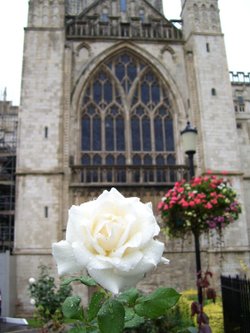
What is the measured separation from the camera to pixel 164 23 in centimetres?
1838

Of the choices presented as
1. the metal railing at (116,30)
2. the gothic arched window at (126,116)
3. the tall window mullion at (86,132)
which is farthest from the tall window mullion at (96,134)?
the metal railing at (116,30)

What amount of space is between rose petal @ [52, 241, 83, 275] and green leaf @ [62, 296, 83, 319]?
5.3 inches

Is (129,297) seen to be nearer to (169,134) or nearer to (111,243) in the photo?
(111,243)

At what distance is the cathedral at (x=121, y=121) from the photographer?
14.1m

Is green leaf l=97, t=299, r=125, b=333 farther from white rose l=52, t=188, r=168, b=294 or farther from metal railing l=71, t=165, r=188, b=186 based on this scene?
metal railing l=71, t=165, r=188, b=186

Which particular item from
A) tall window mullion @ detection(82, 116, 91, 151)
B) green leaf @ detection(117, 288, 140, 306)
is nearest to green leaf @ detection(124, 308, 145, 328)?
green leaf @ detection(117, 288, 140, 306)

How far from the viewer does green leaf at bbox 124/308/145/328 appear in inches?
44.3

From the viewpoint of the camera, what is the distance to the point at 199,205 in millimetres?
6895

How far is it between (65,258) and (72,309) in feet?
0.57

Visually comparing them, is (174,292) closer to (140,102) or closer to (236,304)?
(236,304)

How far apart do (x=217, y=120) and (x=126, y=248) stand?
15655 mm

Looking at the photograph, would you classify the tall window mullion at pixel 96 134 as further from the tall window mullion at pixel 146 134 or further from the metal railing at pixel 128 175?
the tall window mullion at pixel 146 134

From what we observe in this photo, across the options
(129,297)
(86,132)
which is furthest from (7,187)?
(129,297)

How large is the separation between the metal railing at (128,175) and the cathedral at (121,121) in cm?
4
